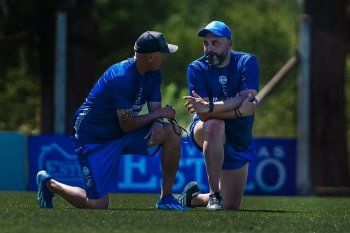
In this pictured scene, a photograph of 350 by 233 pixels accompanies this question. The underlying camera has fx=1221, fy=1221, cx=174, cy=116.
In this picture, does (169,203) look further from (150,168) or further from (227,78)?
(150,168)

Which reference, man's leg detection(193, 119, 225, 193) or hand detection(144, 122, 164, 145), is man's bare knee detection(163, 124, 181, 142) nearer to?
hand detection(144, 122, 164, 145)

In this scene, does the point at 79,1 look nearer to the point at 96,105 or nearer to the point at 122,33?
the point at 122,33

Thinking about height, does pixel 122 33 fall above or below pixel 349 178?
above

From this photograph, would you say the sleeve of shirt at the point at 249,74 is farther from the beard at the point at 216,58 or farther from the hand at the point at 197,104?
the hand at the point at 197,104

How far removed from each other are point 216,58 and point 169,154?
0.87 m

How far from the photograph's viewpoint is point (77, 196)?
9430mm

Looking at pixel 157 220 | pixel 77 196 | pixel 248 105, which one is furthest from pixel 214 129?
pixel 157 220

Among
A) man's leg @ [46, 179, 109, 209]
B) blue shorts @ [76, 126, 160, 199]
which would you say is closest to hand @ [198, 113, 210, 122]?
blue shorts @ [76, 126, 160, 199]

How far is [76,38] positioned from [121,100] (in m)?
11.5

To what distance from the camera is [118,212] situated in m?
8.96

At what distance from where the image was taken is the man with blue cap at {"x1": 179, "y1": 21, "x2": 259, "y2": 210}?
9336 mm

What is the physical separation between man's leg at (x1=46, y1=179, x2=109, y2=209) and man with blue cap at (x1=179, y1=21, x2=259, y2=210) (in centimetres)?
83

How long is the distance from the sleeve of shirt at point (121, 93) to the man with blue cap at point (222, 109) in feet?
1.79

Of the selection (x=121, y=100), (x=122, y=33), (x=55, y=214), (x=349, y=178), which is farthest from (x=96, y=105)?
(x=122, y=33)
